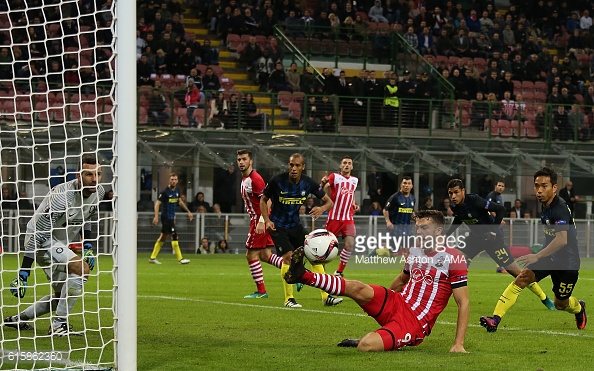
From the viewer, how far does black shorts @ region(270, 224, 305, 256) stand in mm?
12930

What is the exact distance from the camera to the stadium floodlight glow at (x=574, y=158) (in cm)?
2581

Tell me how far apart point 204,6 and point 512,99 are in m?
10.1

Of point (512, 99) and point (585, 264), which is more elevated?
point (512, 99)

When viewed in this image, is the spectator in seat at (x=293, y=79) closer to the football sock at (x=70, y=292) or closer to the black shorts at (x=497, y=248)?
the black shorts at (x=497, y=248)

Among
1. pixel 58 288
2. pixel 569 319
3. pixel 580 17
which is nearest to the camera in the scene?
pixel 58 288

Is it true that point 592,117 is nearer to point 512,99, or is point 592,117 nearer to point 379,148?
point 512,99

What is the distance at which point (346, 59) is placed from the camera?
98.7 ft

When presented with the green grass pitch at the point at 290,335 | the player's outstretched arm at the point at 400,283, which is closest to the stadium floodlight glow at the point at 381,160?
the green grass pitch at the point at 290,335

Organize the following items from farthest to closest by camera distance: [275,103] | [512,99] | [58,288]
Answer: [512,99] → [275,103] → [58,288]

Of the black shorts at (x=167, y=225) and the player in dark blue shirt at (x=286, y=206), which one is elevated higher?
the player in dark blue shirt at (x=286, y=206)

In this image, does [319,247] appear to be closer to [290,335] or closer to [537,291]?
[290,335]

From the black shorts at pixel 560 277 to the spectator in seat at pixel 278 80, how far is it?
17.7m

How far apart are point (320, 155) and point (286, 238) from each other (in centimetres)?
1149

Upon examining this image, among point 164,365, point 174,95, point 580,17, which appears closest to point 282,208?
point 164,365
